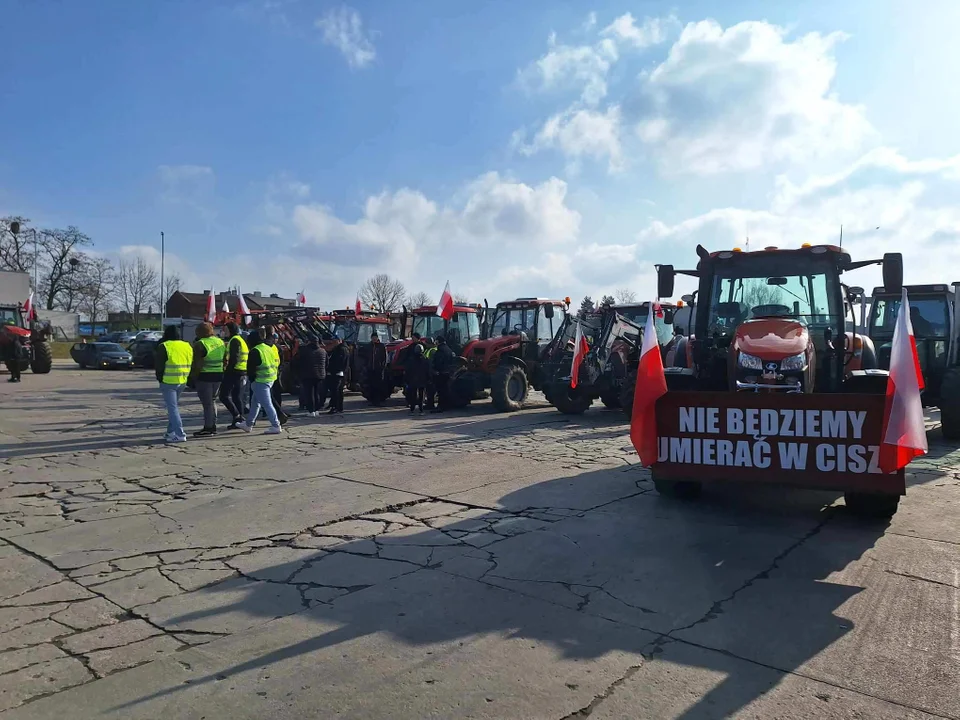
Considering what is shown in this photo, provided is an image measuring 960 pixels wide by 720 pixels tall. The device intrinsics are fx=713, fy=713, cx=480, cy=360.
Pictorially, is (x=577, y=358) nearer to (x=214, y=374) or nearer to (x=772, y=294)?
(x=772, y=294)

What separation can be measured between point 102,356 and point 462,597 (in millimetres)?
31440

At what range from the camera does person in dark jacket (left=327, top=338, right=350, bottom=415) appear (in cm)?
1473

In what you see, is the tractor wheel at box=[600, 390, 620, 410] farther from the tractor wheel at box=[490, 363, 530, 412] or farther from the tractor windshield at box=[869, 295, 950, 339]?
the tractor windshield at box=[869, 295, 950, 339]

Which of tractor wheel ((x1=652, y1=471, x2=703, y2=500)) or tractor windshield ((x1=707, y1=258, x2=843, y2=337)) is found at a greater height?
tractor windshield ((x1=707, y1=258, x2=843, y2=337))

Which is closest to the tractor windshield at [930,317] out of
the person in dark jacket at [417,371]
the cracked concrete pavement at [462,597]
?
the cracked concrete pavement at [462,597]

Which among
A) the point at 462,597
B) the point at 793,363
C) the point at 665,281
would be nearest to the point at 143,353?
the point at 665,281

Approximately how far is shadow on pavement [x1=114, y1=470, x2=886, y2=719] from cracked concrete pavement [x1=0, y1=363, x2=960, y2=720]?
0.07 ft

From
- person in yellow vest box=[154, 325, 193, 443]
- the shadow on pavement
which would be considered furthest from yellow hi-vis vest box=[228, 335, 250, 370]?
the shadow on pavement

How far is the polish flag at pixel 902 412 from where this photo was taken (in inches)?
217

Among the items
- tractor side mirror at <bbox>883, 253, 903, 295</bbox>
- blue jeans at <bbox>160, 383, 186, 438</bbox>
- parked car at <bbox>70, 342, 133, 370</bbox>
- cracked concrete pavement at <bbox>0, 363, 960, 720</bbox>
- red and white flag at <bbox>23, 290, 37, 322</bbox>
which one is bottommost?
cracked concrete pavement at <bbox>0, 363, 960, 720</bbox>

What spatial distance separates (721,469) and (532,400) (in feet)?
39.0

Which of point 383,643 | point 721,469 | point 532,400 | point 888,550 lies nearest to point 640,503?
point 721,469

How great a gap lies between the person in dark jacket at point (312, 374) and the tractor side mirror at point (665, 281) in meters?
7.89

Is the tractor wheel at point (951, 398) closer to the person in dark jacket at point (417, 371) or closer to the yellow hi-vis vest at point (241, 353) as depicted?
the person in dark jacket at point (417, 371)
